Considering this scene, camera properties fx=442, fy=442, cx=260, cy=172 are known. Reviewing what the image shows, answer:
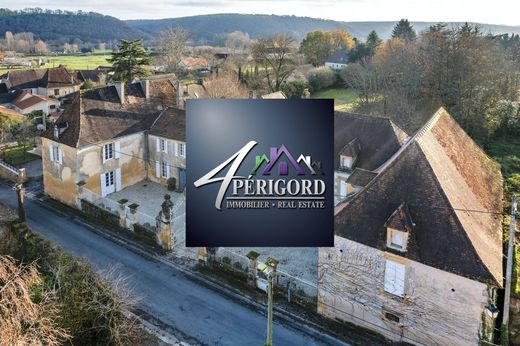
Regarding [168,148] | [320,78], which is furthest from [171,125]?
[320,78]

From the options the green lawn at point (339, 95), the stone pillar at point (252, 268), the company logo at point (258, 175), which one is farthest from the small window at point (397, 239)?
the green lawn at point (339, 95)

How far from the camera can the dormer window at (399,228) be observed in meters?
15.7

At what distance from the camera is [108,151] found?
98.7ft

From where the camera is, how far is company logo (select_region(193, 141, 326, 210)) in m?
11.7

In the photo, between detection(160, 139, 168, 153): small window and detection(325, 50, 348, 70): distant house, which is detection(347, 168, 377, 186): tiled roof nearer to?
detection(160, 139, 168, 153): small window

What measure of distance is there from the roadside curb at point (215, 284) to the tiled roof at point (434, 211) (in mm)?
4077

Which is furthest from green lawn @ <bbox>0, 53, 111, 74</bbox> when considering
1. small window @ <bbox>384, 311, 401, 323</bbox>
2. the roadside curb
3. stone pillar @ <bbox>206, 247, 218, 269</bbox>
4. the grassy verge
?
small window @ <bbox>384, 311, 401, 323</bbox>

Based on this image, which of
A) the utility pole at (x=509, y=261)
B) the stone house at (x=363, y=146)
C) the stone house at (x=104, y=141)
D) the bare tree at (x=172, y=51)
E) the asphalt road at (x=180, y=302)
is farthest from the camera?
the bare tree at (x=172, y=51)

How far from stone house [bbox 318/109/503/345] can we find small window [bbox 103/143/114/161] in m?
18.0

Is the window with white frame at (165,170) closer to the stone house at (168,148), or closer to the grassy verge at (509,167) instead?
the stone house at (168,148)

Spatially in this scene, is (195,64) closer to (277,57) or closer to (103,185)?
(277,57)

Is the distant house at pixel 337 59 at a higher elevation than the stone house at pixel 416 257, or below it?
higher

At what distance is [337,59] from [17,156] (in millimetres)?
60941

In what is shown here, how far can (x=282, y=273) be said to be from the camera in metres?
19.7
